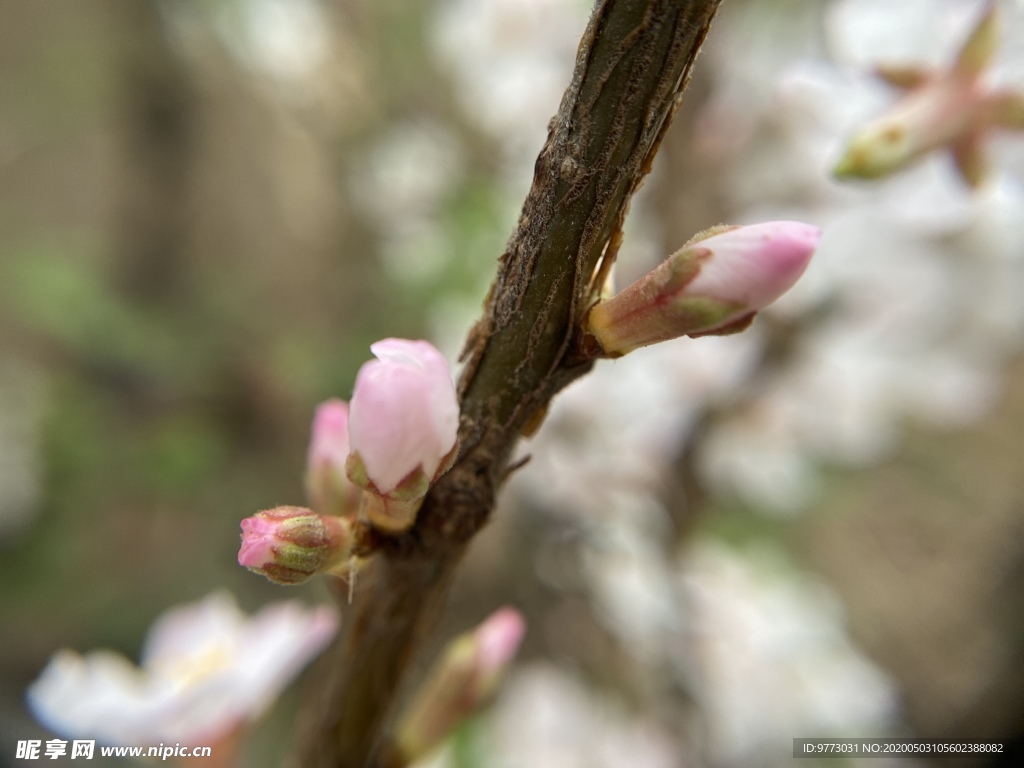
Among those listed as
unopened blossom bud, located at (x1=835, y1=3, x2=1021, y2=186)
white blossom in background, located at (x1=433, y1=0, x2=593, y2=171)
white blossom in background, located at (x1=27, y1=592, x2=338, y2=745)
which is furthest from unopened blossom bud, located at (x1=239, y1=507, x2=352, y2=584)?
white blossom in background, located at (x1=433, y1=0, x2=593, y2=171)

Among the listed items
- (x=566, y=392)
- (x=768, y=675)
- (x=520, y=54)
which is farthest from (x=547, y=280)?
(x=520, y=54)

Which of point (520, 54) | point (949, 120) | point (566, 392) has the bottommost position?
point (949, 120)

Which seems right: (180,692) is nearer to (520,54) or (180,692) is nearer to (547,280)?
(547,280)

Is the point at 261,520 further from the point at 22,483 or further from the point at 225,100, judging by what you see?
the point at 225,100

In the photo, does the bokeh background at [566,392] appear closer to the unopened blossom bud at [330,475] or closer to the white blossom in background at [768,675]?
the white blossom in background at [768,675]

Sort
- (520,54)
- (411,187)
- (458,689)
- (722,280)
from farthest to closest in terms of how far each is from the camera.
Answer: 1. (411,187)
2. (520,54)
3. (458,689)
4. (722,280)

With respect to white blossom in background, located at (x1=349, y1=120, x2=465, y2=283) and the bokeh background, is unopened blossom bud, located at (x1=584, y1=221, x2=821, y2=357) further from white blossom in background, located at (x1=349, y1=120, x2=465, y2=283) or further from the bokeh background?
white blossom in background, located at (x1=349, y1=120, x2=465, y2=283)

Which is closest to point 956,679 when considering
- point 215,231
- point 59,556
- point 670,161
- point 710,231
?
point 670,161
